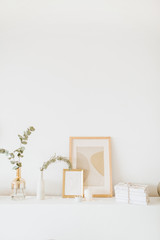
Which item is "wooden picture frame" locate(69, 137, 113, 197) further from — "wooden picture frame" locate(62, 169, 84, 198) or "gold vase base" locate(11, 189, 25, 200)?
"gold vase base" locate(11, 189, 25, 200)

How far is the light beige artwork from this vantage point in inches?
79.1

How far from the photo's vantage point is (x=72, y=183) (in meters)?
1.96

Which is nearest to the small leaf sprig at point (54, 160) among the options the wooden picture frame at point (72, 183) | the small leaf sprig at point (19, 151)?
the wooden picture frame at point (72, 183)

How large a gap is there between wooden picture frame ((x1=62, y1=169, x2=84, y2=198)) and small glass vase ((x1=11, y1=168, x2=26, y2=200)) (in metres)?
0.36

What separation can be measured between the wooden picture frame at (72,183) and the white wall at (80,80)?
14 centimetres

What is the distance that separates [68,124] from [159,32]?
1340 mm

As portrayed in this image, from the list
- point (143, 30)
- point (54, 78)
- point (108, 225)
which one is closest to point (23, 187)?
point (108, 225)

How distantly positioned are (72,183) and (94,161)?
29 cm

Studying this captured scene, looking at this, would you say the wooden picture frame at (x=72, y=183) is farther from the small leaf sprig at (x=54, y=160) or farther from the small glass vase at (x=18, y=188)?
the small glass vase at (x=18, y=188)

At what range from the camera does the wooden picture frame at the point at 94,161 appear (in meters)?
1.99

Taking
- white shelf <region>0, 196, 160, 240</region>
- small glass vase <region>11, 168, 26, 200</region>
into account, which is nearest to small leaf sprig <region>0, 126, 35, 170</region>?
small glass vase <region>11, 168, 26, 200</region>

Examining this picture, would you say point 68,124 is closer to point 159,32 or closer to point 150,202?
point 150,202

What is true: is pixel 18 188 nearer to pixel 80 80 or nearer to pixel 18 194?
pixel 18 194

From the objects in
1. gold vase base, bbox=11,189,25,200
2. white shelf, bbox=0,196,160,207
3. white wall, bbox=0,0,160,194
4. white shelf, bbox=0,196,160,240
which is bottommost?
white shelf, bbox=0,196,160,240
